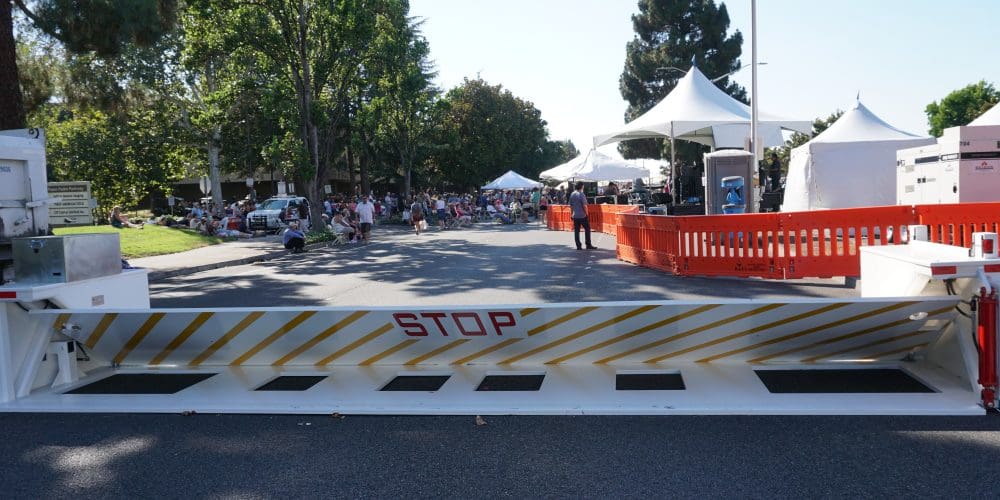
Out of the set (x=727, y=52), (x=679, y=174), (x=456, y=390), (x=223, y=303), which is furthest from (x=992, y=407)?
(x=727, y=52)

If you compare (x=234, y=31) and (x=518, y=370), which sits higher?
(x=234, y=31)

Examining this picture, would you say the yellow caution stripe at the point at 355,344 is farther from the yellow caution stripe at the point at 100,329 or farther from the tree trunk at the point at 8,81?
the tree trunk at the point at 8,81

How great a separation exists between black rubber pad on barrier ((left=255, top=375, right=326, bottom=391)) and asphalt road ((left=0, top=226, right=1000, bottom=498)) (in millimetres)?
671

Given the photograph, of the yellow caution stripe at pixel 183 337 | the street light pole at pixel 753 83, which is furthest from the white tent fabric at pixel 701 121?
the yellow caution stripe at pixel 183 337

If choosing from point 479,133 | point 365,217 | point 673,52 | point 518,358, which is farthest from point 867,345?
point 479,133

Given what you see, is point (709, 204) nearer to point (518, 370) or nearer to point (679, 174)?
point (679, 174)

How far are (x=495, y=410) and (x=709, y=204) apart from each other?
15337 mm

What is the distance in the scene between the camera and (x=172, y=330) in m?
6.42

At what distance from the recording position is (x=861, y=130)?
25.6 m

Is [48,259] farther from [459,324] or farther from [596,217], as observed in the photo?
[596,217]

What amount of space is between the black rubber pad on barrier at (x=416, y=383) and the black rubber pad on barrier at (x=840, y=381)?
2.61m

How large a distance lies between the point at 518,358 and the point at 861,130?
23.5 meters

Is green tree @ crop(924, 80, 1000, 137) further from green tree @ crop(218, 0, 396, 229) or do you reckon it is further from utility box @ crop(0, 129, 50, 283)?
utility box @ crop(0, 129, 50, 283)

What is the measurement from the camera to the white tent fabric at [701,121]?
2127 centimetres
